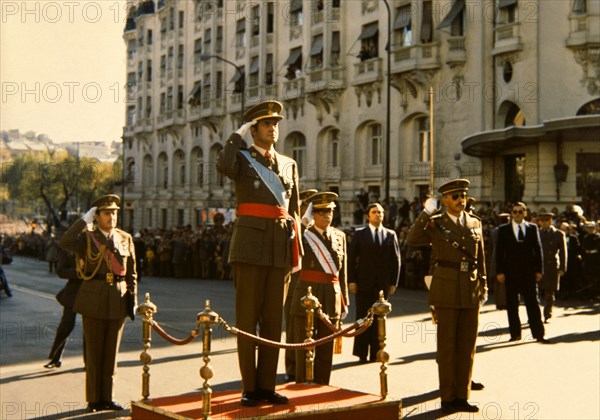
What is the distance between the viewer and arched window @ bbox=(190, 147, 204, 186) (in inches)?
2308

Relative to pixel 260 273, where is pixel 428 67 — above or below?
above

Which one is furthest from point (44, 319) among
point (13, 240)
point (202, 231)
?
point (13, 240)

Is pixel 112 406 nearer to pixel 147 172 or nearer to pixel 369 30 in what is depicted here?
pixel 369 30

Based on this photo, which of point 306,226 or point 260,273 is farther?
point 306,226

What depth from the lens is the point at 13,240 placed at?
75312 mm

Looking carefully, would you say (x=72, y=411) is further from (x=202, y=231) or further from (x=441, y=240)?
(x=202, y=231)

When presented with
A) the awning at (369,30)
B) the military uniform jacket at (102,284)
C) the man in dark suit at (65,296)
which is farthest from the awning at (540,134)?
the military uniform jacket at (102,284)

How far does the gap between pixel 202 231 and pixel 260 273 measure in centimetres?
2813

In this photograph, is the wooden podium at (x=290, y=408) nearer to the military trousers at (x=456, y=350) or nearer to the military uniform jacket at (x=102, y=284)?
the military trousers at (x=456, y=350)

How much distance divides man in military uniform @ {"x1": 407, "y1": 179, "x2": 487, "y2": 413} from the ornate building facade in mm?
17497

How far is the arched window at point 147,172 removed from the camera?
2690 inches

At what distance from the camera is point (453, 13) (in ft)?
114

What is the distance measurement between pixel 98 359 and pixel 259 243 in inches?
125

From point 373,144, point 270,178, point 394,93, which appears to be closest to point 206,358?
point 270,178
